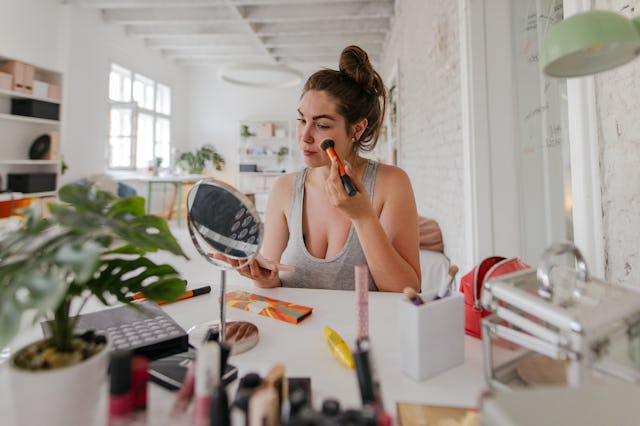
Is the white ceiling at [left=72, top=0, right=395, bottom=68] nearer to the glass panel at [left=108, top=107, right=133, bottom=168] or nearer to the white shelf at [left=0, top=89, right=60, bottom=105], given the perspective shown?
the glass panel at [left=108, top=107, right=133, bottom=168]

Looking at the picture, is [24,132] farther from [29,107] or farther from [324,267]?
[324,267]

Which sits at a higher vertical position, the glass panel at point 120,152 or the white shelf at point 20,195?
the glass panel at point 120,152

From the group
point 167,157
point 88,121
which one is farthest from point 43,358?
point 167,157

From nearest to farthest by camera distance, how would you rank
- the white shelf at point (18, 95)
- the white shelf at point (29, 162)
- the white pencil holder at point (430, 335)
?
the white pencil holder at point (430, 335) → the white shelf at point (18, 95) → the white shelf at point (29, 162)

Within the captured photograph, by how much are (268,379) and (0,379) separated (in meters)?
0.48

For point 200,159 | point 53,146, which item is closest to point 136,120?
point 200,159

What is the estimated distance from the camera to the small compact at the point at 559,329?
448mm

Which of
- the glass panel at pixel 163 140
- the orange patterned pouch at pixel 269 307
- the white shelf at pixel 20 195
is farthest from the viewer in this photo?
the glass panel at pixel 163 140

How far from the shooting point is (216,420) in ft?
1.21

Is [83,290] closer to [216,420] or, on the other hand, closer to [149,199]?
[216,420]

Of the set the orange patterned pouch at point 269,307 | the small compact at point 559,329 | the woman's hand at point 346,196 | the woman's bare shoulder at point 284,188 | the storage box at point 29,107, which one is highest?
the storage box at point 29,107

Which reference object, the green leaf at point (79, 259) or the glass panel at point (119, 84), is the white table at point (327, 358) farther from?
the glass panel at point (119, 84)

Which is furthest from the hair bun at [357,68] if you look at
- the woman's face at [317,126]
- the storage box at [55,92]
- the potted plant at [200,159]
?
the potted plant at [200,159]

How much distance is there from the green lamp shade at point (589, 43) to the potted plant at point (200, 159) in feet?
25.6
